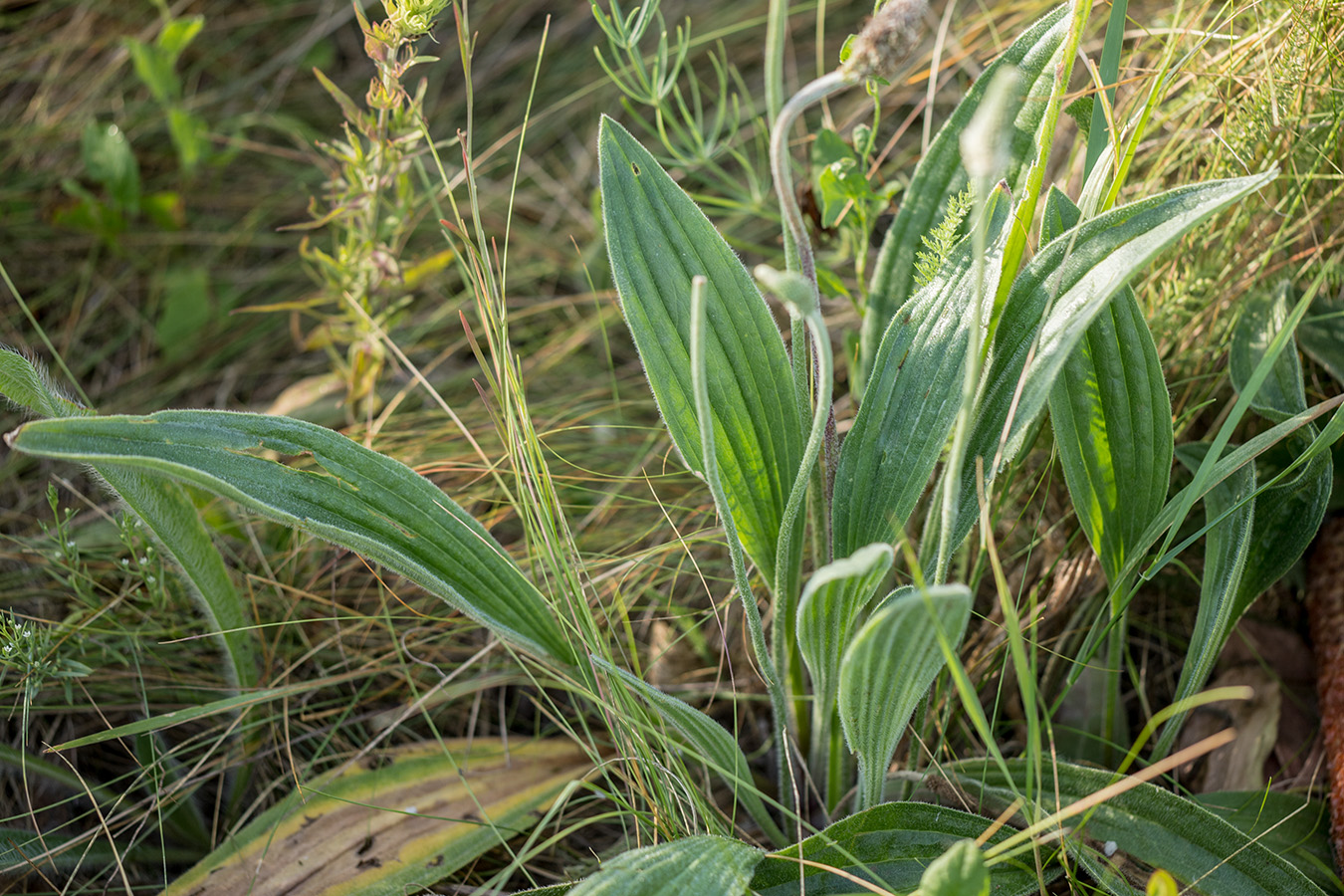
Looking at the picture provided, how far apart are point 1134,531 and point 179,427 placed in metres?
1.01

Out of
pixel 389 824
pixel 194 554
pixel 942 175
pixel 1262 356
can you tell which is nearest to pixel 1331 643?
pixel 1262 356

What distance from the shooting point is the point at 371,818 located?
1177 millimetres

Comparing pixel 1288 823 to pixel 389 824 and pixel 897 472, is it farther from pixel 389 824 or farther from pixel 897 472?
pixel 389 824

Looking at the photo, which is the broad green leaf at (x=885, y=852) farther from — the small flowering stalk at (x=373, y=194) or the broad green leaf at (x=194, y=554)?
the small flowering stalk at (x=373, y=194)

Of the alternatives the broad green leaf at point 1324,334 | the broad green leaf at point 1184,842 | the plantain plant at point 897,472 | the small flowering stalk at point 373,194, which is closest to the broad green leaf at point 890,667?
the plantain plant at point 897,472

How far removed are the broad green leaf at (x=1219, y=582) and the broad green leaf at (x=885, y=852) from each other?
248 millimetres

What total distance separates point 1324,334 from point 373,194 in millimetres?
1288

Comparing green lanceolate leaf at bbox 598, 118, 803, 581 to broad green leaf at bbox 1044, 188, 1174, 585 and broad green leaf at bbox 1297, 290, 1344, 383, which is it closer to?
broad green leaf at bbox 1044, 188, 1174, 585

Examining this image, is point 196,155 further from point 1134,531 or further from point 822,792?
point 1134,531

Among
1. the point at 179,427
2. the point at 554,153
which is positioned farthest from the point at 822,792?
the point at 554,153

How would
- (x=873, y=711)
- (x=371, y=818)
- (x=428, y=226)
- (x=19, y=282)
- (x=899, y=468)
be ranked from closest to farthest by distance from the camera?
(x=873, y=711)
(x=899, y=468)
(x=371, y=818)
(x=19, y=282)
(x=428, y=226)

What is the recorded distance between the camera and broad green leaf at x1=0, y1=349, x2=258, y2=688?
99 centimetres

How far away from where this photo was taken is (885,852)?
3.18 feet

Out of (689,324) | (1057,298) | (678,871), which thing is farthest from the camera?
(689,324)
